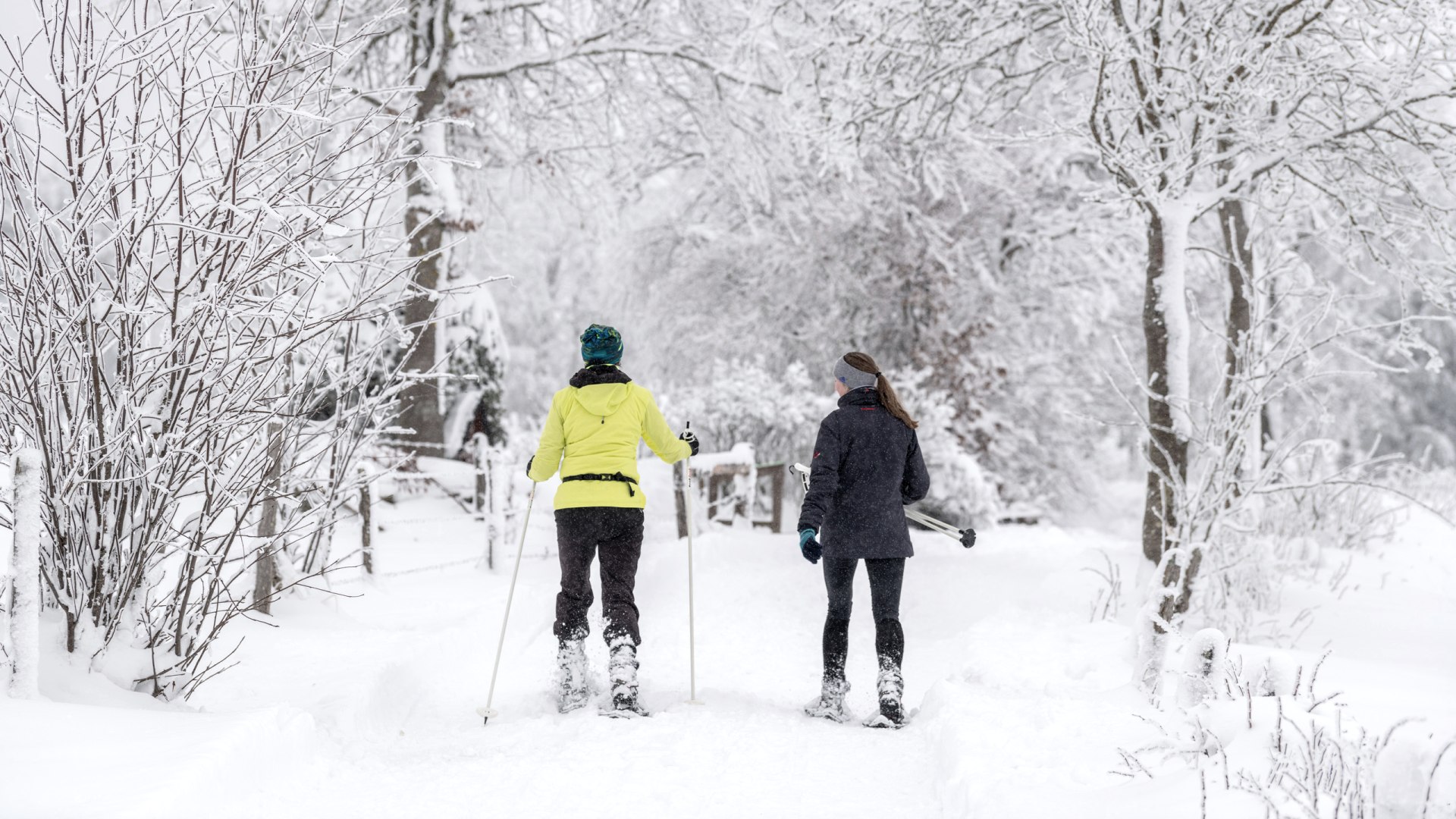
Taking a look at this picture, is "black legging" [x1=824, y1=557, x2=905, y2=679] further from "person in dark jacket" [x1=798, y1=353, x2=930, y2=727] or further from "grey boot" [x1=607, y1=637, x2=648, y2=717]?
"grey boot" [x1=607, y1=637, x2=648, y2=717]

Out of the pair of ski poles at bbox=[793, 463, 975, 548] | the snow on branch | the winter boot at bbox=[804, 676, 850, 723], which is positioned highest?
the snow on branch

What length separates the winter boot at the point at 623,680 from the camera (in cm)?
454

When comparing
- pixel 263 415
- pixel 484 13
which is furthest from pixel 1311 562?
pixel 484 13

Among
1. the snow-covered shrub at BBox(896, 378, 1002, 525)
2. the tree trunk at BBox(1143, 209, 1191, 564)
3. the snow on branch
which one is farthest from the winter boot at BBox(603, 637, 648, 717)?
the snow-covered shrub at BBox(896, 378, 1002, 525)

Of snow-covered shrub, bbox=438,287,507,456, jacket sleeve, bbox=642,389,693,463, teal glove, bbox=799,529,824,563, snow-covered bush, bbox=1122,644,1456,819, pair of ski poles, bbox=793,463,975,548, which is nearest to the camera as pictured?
snow-covered bush, bbox=1122,644,1456,819

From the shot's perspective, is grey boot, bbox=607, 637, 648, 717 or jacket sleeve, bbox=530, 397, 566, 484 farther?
jacket sleeve, bbox=530, 397, 566, 484

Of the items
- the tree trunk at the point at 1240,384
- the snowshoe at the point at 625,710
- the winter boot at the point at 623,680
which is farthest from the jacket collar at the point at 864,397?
the tree trunk at the point at 1240,384

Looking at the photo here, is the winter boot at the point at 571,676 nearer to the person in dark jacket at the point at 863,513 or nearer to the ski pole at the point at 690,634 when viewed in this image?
the ski pole at the point at 690,634

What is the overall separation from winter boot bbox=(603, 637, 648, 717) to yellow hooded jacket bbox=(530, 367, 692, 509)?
639 mm

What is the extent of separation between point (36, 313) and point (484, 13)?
9841 millimetres

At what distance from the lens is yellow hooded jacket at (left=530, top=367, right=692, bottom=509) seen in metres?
4.75

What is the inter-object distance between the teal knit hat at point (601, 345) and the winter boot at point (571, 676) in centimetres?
130

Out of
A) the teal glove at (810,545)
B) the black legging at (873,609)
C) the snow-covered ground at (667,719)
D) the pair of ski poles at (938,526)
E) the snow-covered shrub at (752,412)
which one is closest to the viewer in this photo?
the snow-covered ground at (667,719)

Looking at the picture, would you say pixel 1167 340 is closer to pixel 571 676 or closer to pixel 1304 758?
pixel 571 676
